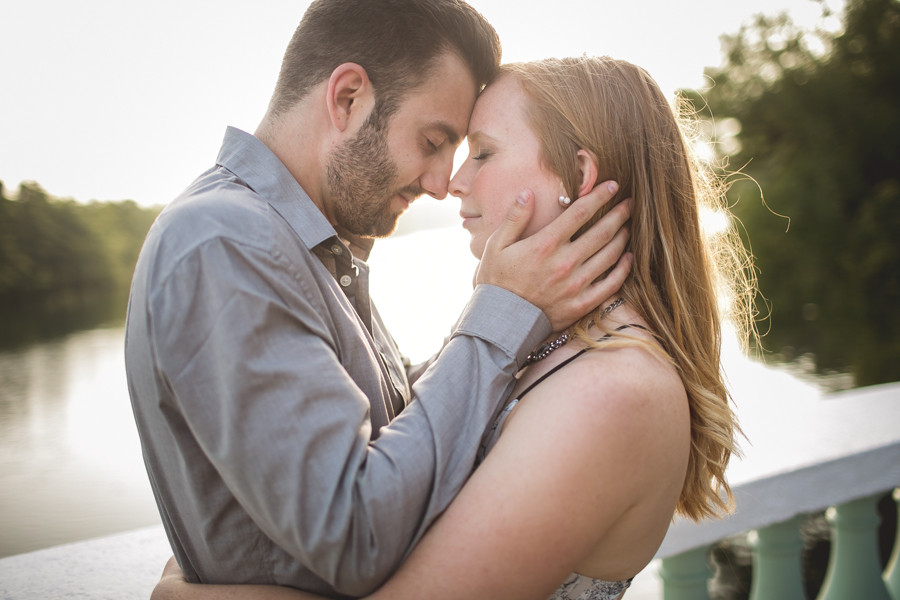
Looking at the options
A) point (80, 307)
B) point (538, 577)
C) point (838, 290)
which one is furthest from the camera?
point (80, 307)

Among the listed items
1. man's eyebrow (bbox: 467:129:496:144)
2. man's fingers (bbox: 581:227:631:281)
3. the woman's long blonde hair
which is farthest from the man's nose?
man's fingers (bbox: 581:227:631:281)

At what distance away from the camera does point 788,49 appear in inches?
1093

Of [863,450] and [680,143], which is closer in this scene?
[680,143]

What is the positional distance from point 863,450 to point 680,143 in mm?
1270

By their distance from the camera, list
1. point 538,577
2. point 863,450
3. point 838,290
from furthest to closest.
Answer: point 838,290 < point 863,450 < point 538,577

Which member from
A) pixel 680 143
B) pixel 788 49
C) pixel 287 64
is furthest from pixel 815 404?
pixel 788 49

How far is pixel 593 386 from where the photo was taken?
Answer: 1.20 meters

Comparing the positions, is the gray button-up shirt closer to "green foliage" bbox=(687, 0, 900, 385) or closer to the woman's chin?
the woman's chin

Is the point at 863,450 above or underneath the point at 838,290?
above

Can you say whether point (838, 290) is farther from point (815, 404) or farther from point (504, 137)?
point (504, 137)

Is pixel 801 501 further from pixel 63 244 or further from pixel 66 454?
pixel 63 244

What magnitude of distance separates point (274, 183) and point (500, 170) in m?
0.60

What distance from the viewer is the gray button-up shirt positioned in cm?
→ 96

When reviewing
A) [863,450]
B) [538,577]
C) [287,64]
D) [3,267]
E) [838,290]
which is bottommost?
[3,267]
